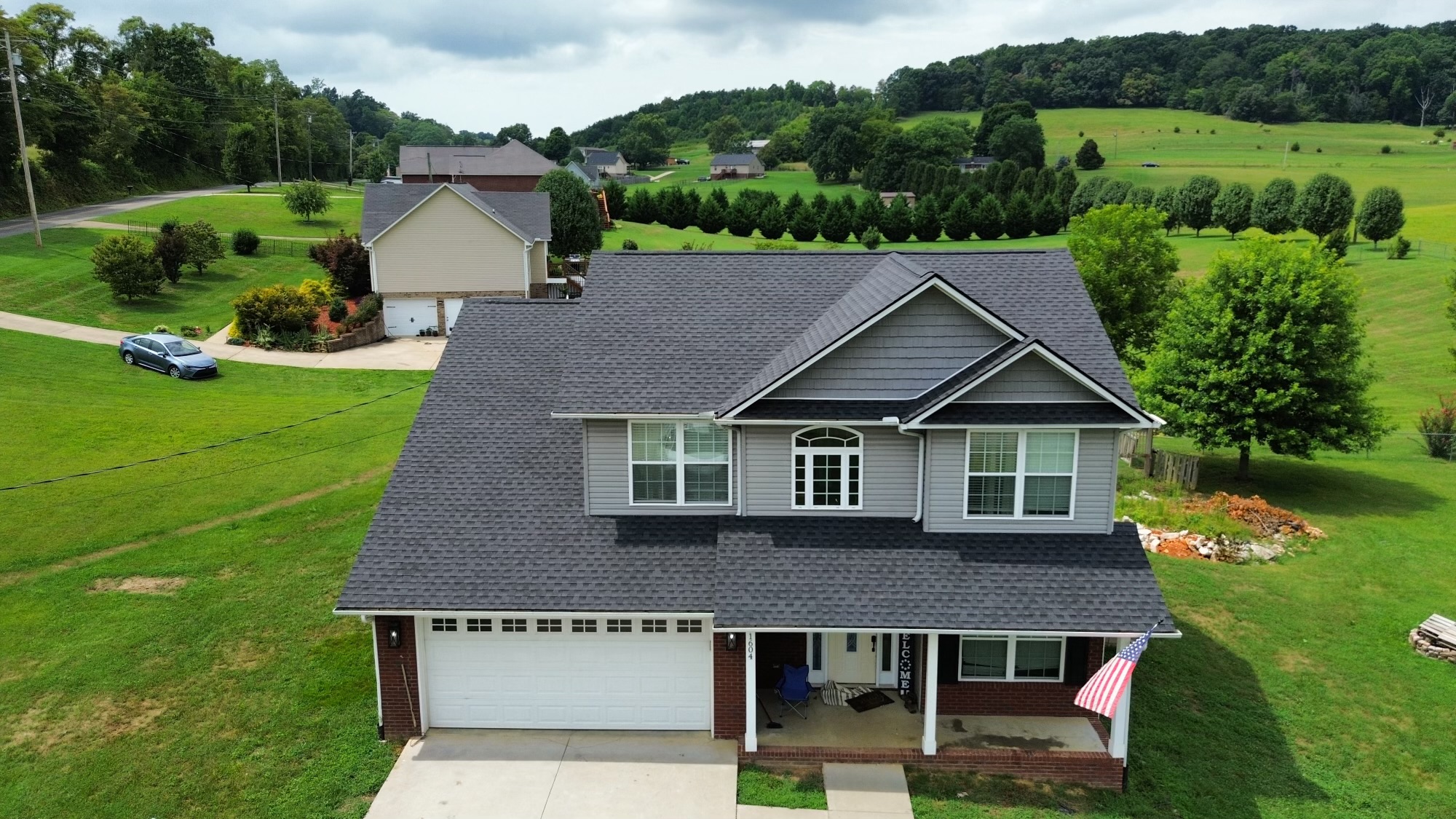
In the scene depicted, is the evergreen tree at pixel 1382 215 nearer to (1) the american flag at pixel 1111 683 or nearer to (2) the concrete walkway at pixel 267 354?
(2) the concrete walkway at pixel 267 354

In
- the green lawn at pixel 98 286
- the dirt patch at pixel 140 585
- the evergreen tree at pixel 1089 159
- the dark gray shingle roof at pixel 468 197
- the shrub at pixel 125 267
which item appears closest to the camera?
the dirt patch at pixel 140 585

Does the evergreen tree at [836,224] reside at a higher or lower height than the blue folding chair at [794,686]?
higher

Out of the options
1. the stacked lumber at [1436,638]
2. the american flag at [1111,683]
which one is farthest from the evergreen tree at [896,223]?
the american flag at [1111,683]

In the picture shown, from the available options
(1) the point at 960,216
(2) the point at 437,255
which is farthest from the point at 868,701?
(1) the point at 960,216

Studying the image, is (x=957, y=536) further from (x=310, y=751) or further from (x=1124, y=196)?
(x=1124, y=196)

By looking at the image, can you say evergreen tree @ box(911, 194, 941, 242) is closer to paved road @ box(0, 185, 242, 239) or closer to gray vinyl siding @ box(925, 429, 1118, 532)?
paved road @ box(0, 185, 242, 239)
